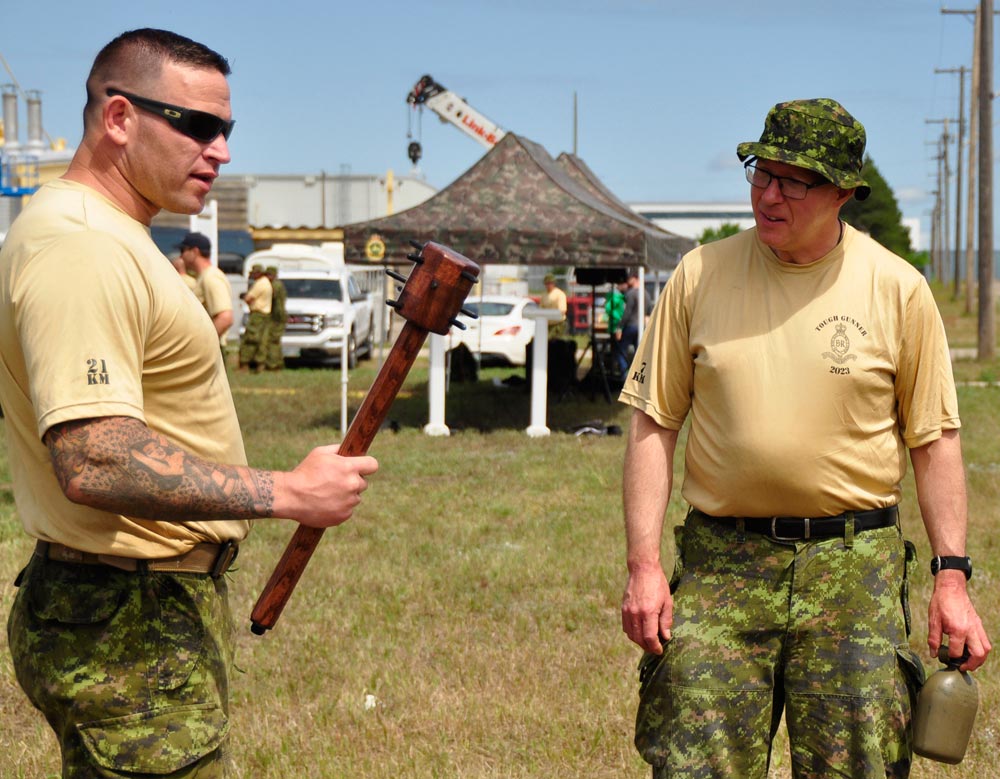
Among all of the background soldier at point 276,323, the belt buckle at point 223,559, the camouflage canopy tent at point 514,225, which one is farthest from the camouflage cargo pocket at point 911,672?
the background soldier at point 276,323

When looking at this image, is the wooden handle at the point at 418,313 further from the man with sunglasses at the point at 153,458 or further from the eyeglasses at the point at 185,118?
the eyeglasses at the point at 185,118

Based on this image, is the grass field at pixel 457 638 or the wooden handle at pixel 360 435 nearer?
the wooden handle at pixel 360 435

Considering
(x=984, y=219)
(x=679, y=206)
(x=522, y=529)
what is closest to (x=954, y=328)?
(x=984, y=219)

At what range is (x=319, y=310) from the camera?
2286cm

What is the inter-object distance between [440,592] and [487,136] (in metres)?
16.8

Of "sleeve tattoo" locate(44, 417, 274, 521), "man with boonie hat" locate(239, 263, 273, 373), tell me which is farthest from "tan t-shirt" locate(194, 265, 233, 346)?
"man with boonie hat" locate(239, 263, 273, 373)

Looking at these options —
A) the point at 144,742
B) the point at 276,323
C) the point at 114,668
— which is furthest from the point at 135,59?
the point at 276,323

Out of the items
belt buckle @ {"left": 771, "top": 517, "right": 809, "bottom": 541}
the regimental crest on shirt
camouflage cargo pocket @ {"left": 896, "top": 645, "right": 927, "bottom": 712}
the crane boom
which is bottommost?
camouflage cargo pocket @ {"left": 896, "top": 645, "right": 927, "bottom": 712}

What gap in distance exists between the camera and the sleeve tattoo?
214 cm

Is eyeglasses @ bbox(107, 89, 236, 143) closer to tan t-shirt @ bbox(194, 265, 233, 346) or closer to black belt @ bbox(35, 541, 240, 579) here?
black belt @ bbox(35, 541, 240, 579)

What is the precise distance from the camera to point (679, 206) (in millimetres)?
162000

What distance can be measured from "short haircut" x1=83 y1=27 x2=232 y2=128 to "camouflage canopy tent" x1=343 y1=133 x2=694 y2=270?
1025 cm

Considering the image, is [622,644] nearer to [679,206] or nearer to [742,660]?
[742,660]

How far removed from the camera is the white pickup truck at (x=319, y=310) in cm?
2255
